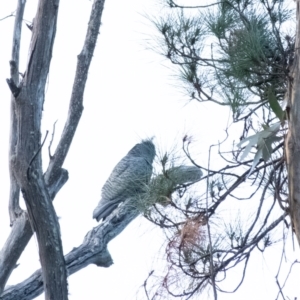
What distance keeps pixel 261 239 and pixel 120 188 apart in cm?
115

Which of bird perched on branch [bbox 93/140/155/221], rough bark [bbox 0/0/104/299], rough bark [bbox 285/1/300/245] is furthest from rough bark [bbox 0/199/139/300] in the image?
rough bark [bbox 285/1/300/245]

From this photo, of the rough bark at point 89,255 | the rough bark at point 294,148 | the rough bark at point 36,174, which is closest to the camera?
the rough bark at point 294,148

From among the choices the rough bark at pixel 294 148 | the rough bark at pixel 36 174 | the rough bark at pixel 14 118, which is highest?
the rough bark at pixel 14 118

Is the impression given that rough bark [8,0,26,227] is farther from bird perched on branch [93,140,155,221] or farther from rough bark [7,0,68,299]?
bird perched on branch [93,140,155,221]

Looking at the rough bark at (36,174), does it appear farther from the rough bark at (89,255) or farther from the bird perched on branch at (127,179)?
the rough bark at (89,255)

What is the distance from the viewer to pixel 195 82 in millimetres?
2844

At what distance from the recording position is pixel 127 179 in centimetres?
357

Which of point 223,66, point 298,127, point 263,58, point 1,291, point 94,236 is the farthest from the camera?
point 94,236

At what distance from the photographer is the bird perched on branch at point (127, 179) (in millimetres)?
3088

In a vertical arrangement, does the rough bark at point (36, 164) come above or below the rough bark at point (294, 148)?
above

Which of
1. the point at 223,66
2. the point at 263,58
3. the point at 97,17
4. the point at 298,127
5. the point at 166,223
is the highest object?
the point at 97,17

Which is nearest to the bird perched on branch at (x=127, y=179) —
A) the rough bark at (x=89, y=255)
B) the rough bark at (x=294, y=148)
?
the rough bark at (x=89, y=255)

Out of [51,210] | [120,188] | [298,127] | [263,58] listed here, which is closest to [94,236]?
[120,188]

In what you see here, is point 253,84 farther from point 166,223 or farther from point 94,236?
point 94,236
